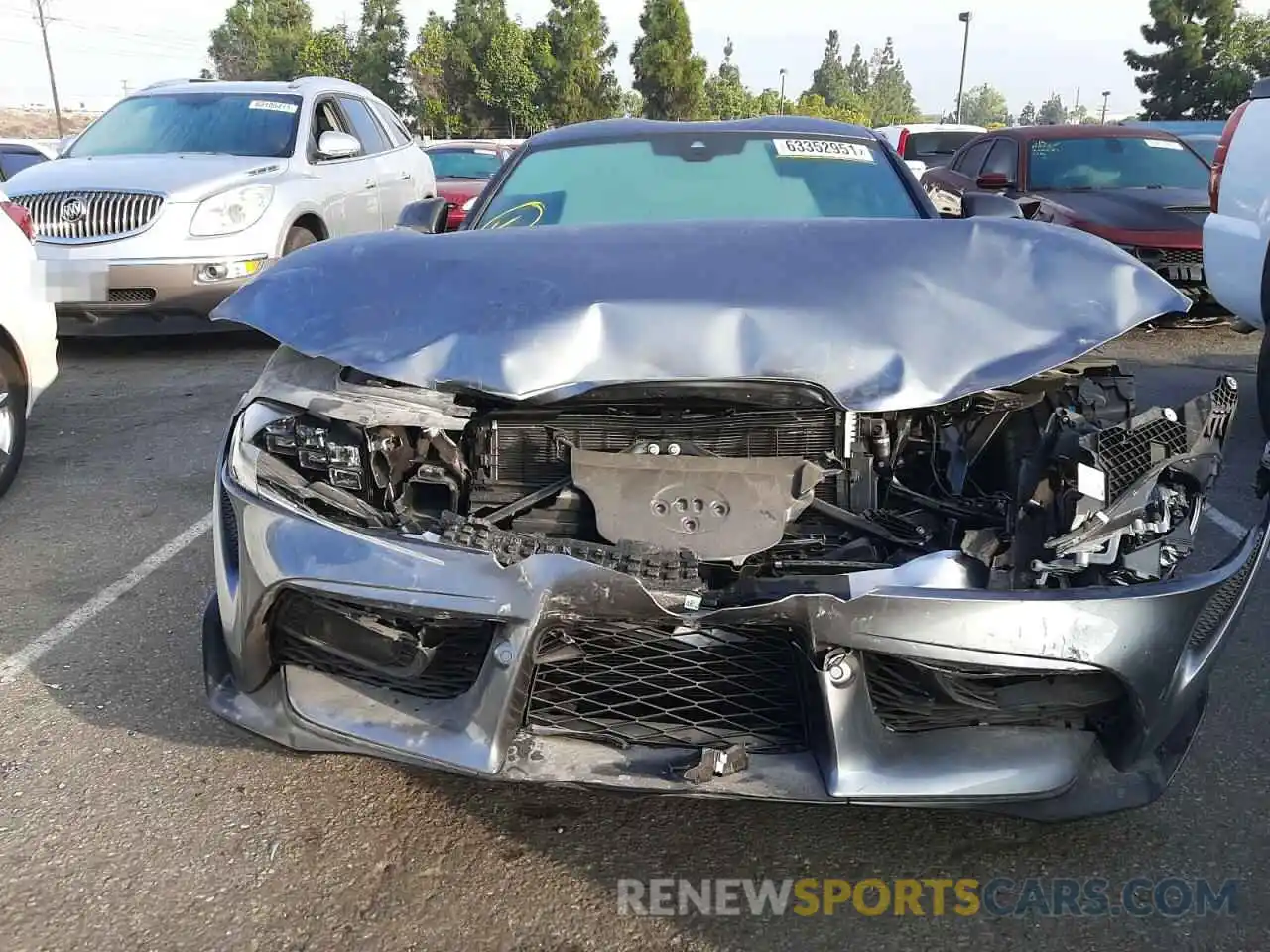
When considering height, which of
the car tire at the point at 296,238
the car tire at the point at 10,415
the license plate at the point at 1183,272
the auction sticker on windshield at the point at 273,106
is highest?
the auction sticker on windshield at the point at 273,106

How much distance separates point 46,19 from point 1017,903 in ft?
169

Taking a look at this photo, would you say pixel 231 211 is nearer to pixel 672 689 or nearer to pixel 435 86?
pixel 672 689

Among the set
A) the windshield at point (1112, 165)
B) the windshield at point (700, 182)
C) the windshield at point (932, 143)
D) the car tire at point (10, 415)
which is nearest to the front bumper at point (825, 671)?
the windshield at point (700, 182)

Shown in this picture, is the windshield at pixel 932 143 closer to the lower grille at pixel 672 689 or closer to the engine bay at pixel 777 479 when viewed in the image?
the engine bay at pixel 777 479

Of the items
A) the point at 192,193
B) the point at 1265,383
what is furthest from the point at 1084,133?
the point at 192,193

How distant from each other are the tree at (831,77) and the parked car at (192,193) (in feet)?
278

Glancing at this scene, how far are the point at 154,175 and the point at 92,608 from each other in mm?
4579

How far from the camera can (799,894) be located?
7.10ft

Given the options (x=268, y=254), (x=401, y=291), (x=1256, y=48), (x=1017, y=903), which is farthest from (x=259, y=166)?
(x=1256, y=48)

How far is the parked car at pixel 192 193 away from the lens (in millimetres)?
6797

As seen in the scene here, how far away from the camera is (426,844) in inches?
90.8

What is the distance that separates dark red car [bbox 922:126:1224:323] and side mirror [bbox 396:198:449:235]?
13.4ft

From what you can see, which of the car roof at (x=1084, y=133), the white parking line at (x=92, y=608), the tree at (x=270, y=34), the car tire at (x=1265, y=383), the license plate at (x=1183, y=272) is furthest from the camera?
the tree at (x=270, y=34)

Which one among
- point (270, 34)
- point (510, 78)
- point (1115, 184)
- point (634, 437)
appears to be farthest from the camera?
point (270, 34)
